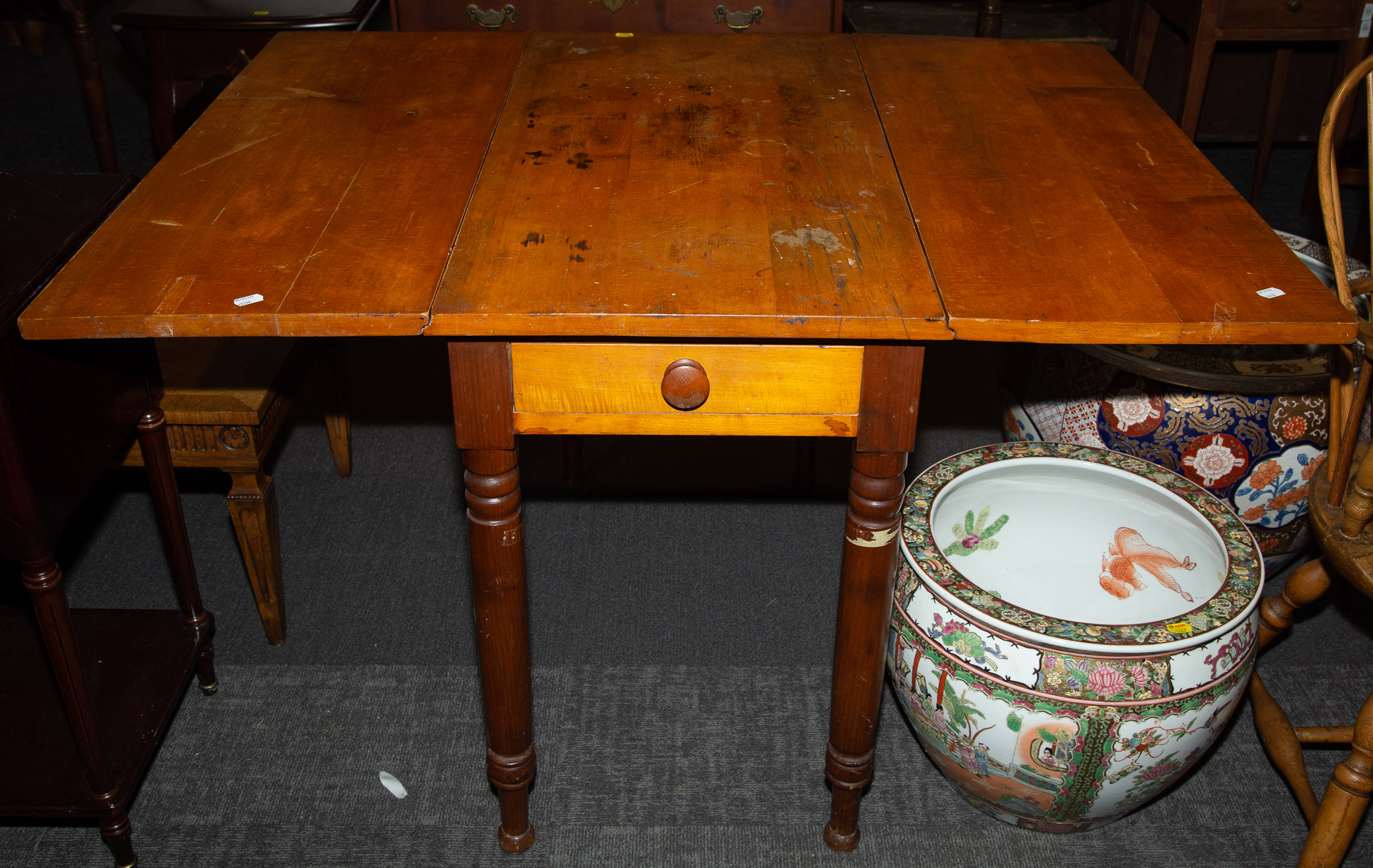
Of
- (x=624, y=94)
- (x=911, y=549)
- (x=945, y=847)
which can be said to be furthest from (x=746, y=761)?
(x=624, y=94)

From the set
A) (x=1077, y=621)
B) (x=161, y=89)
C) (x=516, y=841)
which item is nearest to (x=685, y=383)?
(x=1077, y=621)

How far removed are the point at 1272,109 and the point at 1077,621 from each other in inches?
91.2

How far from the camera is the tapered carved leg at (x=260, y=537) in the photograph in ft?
5.35

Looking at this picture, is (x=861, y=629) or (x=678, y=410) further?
(x=861, y=629)

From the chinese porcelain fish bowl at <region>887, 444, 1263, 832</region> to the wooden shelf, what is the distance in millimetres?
991

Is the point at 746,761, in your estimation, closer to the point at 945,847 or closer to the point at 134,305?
the point at 945,847

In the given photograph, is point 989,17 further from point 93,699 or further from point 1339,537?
point 93,699

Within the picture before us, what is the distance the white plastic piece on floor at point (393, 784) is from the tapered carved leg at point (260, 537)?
343mm

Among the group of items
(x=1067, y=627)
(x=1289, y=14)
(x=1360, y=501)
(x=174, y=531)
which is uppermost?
(x=1289, y=14)

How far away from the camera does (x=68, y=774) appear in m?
1.41

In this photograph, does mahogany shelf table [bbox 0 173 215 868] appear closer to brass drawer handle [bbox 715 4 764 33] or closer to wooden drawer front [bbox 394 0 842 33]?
wooden drawer front [bbox 394 0 842 33]

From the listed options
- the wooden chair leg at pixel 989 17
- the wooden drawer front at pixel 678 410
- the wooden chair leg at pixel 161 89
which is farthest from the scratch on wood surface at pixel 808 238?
the wooden chair leg at pixel 161 89

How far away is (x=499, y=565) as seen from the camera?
1238 millimetres

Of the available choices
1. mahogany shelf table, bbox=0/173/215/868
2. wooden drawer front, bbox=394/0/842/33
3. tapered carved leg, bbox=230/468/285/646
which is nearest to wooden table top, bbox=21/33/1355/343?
mahogany shelf table, bbox=0/173/215/868
